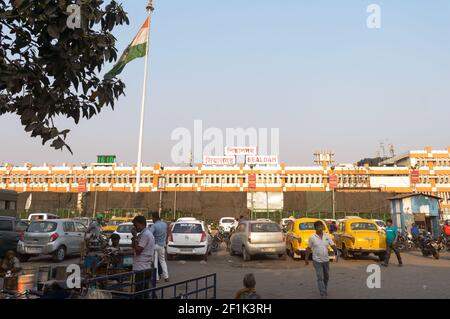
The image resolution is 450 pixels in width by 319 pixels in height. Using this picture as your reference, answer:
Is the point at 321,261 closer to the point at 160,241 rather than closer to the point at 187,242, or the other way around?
the point at 160,241

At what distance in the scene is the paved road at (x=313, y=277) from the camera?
8.87 m

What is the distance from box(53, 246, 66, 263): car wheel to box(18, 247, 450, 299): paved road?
2.16 ft

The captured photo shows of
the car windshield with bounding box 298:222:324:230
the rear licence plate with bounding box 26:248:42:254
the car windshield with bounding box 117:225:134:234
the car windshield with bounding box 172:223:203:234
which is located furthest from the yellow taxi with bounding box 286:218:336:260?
the rear licence plate with bounding box 26:248:42:254

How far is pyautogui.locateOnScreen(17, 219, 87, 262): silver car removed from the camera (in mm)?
14406

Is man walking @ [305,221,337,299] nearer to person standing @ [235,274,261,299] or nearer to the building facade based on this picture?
person standing @ [235,274,261,299]

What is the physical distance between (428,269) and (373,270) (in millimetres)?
2451

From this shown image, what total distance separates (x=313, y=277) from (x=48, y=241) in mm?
10010

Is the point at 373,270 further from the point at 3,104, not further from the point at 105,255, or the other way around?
the point at 3,104

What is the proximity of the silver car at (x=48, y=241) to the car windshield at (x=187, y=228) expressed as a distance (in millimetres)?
4341

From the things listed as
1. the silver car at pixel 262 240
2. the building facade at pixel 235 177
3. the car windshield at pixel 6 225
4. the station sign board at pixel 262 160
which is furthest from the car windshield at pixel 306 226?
the building facade at pixel 235 177

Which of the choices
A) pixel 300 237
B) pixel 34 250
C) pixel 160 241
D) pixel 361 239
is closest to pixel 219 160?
pixel 300 237

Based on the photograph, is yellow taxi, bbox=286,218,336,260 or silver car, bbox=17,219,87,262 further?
yellow taxi, bbox=286,218,336,260

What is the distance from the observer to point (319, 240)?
8.45m

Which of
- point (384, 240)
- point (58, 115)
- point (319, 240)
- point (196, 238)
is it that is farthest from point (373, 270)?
point (58, 115)
